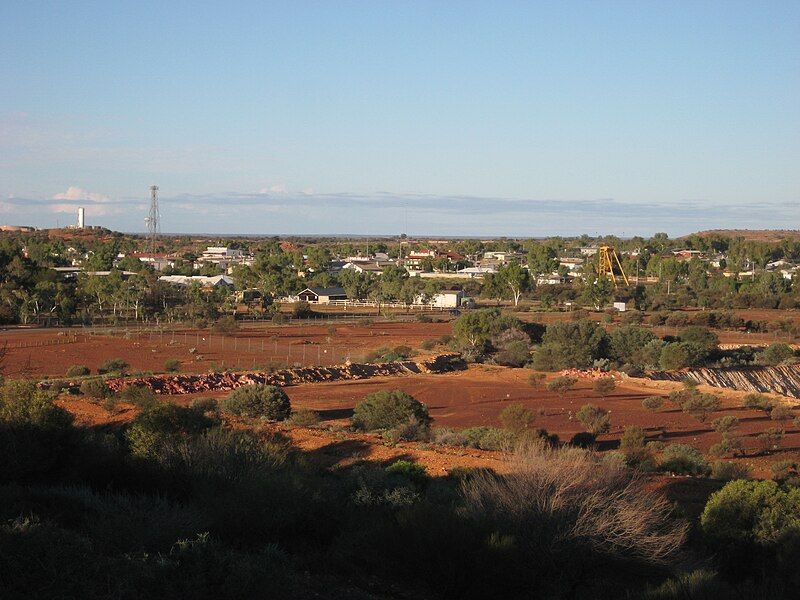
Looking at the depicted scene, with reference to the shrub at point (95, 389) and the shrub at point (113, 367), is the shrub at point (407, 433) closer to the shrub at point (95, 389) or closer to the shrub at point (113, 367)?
the shrub at point (95, 389)

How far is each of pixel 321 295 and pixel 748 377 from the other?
52.9 m

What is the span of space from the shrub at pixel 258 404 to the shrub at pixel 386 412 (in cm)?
221

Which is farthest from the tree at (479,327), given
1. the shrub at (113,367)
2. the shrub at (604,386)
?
the shrub at (113,367)

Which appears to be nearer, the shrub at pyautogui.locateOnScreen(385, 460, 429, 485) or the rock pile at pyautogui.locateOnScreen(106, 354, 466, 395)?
the shrub at pyautogui.locateOnScreen(385, 460, 429, 485)

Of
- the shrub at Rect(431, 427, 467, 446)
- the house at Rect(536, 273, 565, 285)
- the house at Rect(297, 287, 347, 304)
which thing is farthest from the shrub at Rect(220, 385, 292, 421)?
the house at Rect(536, 273, 565, 285)

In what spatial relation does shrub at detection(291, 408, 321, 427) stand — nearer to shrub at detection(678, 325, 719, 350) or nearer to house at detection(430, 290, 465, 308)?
shrub at detection(678, 325, 719, 350)

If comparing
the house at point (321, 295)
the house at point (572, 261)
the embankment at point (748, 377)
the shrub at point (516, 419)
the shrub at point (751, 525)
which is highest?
the shrub at point (751, 525)

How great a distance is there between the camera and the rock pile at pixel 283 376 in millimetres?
35656

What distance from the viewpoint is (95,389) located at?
99.6 ft

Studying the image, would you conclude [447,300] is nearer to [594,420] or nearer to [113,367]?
[113,367]

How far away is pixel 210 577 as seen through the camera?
334 inches

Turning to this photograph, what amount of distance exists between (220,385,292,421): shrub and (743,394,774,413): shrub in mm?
17836

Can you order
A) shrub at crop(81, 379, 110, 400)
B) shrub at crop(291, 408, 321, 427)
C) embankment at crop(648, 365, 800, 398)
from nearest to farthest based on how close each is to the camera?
shrub at crop(291, 408, 321, 427)
shrub at crop(81, 379, 110, 400)
embankment at crop(648, 365, 800, 398)

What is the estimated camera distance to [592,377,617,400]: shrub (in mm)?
39812
